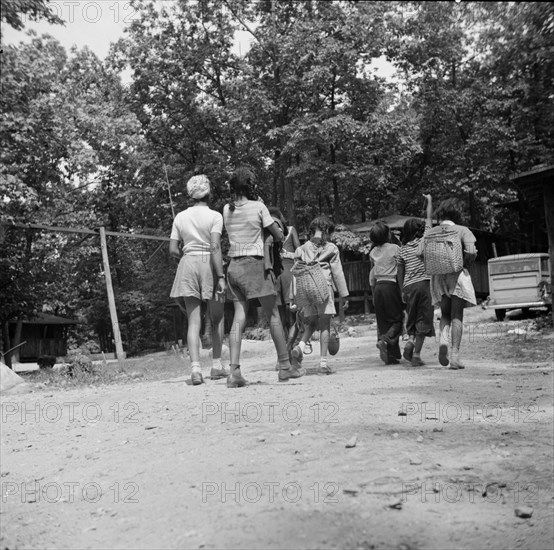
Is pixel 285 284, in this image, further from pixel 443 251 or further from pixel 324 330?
pixel 443 251

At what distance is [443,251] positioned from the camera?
9.41 meters

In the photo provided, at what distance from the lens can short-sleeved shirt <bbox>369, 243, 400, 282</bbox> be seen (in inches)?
413

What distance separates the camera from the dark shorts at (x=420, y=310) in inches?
398

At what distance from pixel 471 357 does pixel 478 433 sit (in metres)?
6.38

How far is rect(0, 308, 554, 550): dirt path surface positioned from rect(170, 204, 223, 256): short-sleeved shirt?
154cm

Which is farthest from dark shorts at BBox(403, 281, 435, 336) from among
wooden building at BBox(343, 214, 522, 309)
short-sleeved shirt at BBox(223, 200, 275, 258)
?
wooden building at BBox(343, 214, 522, 309)

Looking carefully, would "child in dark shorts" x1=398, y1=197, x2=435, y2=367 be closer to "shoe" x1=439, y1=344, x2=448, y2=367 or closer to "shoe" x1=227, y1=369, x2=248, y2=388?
"shoe" x1=439, y1=344, x2=448, y2=367

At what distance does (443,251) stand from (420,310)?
3.49 ft

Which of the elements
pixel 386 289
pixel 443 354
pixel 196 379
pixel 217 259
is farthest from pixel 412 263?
pixel 196 379

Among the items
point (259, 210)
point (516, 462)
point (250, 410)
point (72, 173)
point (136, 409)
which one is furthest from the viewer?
point (72, 173)

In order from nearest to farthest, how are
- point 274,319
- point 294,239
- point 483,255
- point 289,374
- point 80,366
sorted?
point 274,319, point 289,374, point 294,239, point 80,366, point 483,255

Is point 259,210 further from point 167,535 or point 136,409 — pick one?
point 167,535

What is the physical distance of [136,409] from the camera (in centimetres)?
768

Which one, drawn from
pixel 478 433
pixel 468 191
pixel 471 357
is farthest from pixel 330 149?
pixel 478 433
